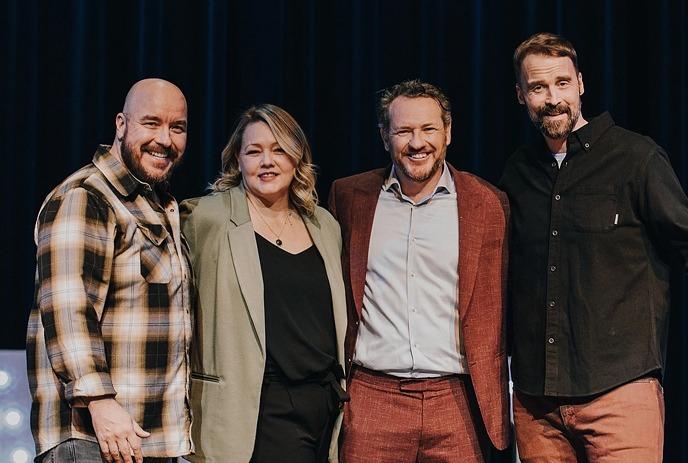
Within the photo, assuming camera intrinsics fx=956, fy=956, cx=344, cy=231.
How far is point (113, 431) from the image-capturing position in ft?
7.10

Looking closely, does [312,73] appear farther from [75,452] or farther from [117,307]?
[75,452]

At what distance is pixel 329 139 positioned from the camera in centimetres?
390

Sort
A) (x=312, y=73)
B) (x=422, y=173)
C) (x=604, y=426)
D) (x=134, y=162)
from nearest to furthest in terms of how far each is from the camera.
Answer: (x=134, y=162) < (x=604, y=426) < (x=422, y=173) < (x=312, y=73)

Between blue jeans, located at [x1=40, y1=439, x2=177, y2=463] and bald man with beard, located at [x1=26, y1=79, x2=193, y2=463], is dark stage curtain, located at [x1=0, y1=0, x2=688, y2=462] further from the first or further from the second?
blue jeans, located at [x1=40, y1=439, x2=177, y2=463]

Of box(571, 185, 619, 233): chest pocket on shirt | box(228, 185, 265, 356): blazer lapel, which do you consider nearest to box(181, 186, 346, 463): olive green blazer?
box(228, 185, 265, 356): blazer lapel

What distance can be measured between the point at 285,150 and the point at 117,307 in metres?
0.70

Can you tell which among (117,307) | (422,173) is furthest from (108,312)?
(422,173)

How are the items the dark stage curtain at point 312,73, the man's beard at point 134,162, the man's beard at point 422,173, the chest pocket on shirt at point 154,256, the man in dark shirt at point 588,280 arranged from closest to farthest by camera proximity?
the chest pocket on shirt at point 154,256, the man's beard at point 134,162, the man in dark shirt at point 588,280, the man's beard at point 422,173, the dark stage curtain at point 312,73

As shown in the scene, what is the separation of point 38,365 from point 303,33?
6.82ft

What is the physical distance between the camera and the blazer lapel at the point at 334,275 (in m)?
2.72

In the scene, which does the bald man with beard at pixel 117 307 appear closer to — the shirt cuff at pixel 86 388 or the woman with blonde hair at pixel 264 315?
the shirt cuff at pixel 86 388

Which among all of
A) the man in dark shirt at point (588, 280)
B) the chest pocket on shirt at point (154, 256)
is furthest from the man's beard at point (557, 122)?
the chest pocket on shirt at point (154, 256)

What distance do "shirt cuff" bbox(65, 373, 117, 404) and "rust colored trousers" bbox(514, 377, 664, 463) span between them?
1.22 meters

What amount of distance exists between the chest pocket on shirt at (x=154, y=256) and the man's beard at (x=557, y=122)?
1.12 m
